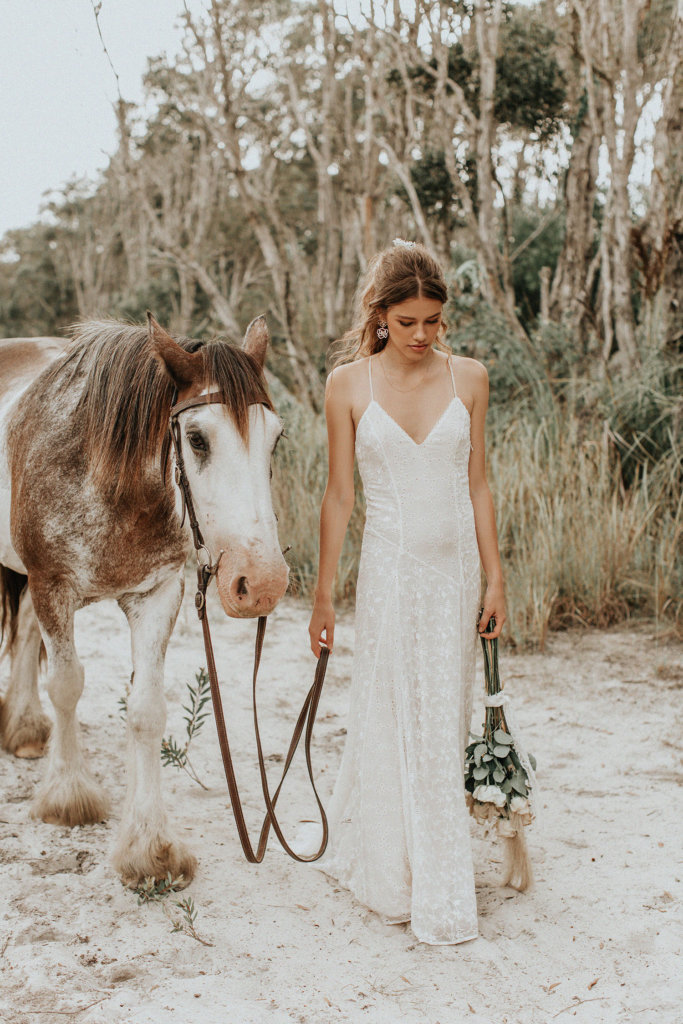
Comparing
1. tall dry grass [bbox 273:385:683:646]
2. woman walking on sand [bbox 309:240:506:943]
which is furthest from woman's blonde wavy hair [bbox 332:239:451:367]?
tall dry grass [bbox 273:385:683:646]

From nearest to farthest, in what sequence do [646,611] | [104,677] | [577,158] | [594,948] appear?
1. [594,948]
2. [104,677]
3. [646,611]
4. [577,158]

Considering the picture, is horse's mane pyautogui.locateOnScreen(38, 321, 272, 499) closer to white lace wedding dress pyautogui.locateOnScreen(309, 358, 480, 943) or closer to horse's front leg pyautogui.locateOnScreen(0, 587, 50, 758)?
white lace wedding dress pyautogui.locateOnScreen(309, 358, 480, 943)

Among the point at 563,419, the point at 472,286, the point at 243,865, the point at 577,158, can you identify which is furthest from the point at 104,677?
the point at 577,158

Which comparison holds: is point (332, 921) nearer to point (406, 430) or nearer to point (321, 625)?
point (321, 625)

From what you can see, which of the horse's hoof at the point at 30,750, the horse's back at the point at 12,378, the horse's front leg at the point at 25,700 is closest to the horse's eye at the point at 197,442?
the horse's back at the point at 12,378

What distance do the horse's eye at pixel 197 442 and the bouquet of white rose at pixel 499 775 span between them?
0.99m

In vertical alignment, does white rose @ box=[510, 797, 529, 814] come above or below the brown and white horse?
below

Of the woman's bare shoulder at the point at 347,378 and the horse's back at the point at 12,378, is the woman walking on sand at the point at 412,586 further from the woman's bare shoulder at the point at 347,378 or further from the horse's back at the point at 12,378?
the horse's back at the point at 12,378

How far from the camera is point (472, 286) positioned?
25.2ft

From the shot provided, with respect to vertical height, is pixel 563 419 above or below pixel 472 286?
below

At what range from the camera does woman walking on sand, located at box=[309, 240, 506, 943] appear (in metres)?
2.22

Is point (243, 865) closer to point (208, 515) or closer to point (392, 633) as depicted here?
point (392, 633)

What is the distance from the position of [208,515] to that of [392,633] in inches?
25.6

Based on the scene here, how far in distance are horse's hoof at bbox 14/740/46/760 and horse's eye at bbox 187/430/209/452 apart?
1.99 meters
